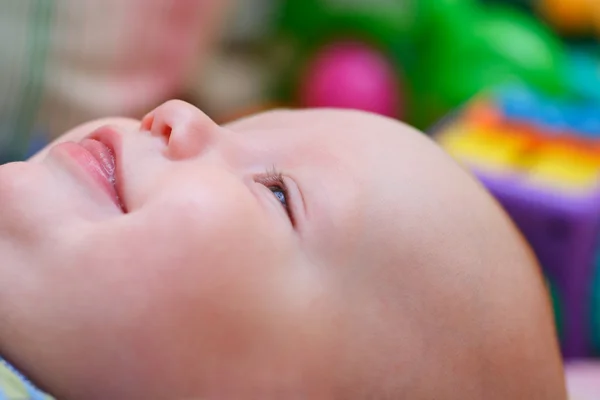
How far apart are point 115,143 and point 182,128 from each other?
0.06 m

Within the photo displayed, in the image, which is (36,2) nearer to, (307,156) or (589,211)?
(307,156)

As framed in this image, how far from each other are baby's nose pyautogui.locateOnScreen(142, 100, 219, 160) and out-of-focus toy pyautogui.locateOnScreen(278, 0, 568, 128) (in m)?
1.09

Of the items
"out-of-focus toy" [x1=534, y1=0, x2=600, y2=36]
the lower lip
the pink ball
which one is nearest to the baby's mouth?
the lower lip

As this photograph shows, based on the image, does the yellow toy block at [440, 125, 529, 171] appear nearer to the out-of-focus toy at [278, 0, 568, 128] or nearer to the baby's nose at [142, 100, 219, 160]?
the out-of-focus toy at [278, 0, 568, 128]

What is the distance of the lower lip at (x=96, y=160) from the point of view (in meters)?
0.63

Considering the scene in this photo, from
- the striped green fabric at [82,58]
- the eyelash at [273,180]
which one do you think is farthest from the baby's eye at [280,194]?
Result: the striped green fabric at [82,58]

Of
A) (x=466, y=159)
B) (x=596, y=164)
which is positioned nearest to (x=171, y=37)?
(x=466, y=159)

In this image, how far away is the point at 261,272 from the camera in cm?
60

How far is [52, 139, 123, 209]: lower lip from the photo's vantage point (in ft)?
2.05

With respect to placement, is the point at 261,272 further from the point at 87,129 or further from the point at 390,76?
the point at 390,76

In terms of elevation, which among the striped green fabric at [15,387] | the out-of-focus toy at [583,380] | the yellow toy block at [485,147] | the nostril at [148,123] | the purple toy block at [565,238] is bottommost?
the out-of-focus toy at [583,380]

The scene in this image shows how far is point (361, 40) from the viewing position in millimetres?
1858

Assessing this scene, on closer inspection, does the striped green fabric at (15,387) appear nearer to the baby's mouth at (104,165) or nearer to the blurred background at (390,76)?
the baby's mouth at (104,165)

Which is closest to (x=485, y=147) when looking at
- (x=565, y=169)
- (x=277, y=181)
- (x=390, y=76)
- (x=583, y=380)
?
(x=565, y=169)
